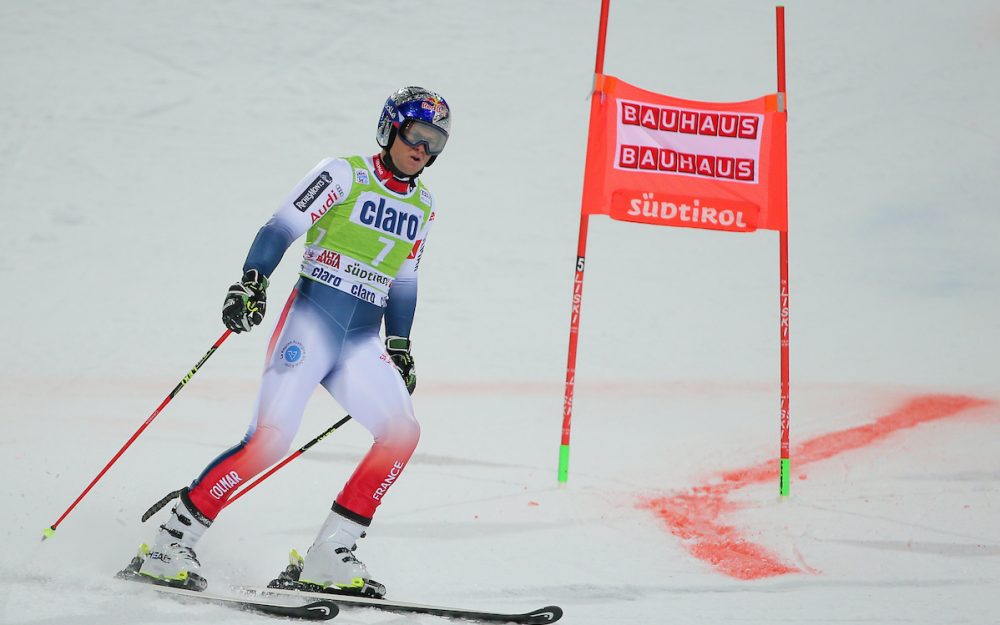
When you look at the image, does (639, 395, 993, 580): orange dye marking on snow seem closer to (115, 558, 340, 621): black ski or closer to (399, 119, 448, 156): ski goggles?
(115, 558, 340, 621): black ski

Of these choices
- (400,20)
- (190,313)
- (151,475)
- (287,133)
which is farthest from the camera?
(400,20)

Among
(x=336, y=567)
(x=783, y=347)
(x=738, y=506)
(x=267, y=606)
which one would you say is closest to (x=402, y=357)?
(x=336, y=567)

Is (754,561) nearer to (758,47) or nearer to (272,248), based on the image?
(272,248)

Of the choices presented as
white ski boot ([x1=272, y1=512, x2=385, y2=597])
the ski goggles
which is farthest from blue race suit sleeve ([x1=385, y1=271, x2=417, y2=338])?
white ski boot ([x1=272, y1=512, x2=385, y2=597])

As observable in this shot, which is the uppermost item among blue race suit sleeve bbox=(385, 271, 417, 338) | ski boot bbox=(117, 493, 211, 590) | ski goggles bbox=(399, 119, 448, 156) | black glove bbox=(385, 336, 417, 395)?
ski goggles bbox=(399, 119, 448, 156)

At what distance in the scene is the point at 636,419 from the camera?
8.02 m

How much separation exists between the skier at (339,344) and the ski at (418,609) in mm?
70

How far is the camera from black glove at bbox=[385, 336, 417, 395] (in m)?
4.27

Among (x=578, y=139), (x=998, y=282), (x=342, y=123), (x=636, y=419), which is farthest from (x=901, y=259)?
(x=342, y=123)

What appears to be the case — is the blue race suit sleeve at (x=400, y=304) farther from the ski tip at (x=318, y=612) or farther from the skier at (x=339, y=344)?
the ski tip at (x=318, y=612)

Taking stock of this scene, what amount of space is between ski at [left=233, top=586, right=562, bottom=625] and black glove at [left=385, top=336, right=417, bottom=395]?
0.90 meters

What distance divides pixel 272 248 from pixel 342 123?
1064cm

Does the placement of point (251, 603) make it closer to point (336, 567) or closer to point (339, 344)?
point (336, 567)

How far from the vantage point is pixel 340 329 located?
3963 mm
